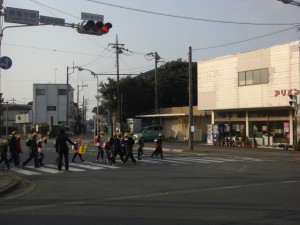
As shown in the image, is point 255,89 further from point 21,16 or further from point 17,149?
point 21,16

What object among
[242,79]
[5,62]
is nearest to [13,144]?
[5,62]

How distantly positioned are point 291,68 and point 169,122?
77.9 feet

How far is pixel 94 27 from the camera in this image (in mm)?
16625

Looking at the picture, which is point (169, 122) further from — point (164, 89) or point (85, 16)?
point (85, 16)

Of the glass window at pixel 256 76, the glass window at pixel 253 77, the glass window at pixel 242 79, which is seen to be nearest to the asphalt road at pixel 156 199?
the glass window at pixel 253 77

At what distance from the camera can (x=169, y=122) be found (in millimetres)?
54844

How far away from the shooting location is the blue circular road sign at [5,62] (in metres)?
17.6

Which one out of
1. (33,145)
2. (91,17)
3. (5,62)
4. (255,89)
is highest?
(91,17)

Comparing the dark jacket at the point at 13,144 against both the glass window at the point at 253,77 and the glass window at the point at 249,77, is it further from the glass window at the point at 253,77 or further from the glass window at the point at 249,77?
the glass window at the point at 249,77

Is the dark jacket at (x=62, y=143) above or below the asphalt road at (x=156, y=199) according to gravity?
above

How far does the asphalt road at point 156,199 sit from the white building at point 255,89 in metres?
16.5

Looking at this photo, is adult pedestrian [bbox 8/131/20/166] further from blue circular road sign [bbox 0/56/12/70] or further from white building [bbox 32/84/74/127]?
white building [bbox 32/84/74/127]

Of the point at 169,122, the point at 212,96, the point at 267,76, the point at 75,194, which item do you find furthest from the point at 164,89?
the point at 75,194

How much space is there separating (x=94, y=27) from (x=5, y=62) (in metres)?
4.02
